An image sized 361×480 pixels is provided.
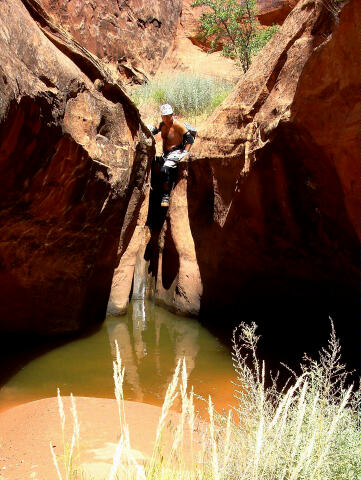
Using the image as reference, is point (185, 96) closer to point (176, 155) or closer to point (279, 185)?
point (176, 155)

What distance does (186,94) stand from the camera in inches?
502

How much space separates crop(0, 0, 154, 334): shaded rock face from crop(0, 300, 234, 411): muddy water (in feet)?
1.79

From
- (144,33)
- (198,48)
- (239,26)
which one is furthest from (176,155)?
(198,48)

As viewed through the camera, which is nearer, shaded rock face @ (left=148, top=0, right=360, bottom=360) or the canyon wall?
shaded rock face @ (left=148, top=0, right=360, bottom=360)

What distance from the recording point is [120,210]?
6164 millimetres

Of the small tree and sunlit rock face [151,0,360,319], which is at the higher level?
the small tree

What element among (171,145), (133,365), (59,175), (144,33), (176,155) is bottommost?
(133,365)

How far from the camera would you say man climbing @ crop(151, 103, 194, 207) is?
782cm

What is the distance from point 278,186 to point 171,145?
3776 mm

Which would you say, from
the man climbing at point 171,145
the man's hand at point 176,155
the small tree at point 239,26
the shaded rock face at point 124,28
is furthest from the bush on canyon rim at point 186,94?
the man's hand at point 176,155

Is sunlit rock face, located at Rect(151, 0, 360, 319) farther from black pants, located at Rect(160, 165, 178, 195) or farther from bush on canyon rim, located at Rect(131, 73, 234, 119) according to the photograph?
bush on canyon rim, located at Rect(131, 73, 234, 119)

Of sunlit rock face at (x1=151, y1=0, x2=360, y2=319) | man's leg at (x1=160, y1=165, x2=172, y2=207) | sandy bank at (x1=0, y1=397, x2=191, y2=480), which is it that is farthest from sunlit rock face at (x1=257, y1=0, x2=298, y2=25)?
sandy bank at (x1=0, y1=397, x2=191, y2=480)

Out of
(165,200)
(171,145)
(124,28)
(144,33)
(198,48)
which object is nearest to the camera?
(165,200)

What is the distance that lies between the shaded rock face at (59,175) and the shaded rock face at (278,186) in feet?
3.30
